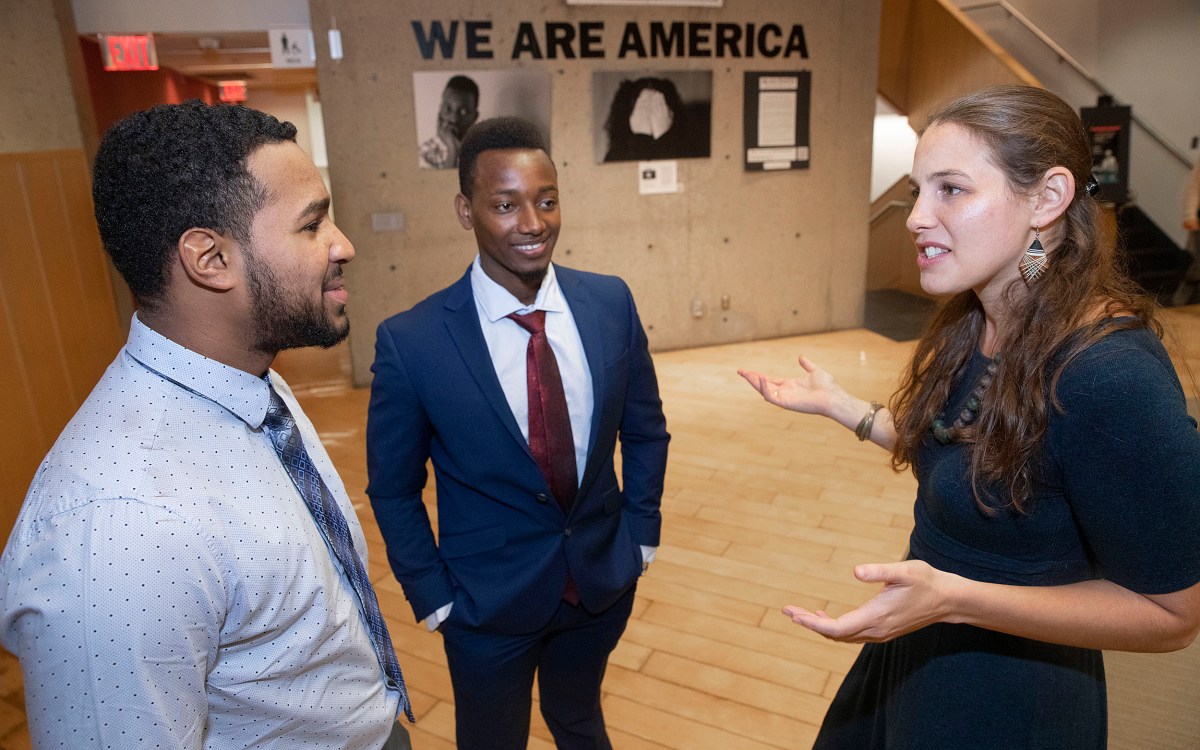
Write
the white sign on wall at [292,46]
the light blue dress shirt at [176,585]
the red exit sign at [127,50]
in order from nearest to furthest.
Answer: the light blue dress shirt at [176,585], the red exit sign at [127,50], the white sign on wall at [292,46]

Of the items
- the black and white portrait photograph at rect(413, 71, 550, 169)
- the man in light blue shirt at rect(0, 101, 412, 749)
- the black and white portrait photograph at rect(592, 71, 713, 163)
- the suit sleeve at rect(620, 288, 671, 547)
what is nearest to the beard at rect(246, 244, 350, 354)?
the man in light blue shirt at rect(0, 101, 412, 749)

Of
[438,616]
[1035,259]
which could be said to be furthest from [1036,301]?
[438,616]

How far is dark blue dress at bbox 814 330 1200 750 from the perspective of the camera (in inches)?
41.5

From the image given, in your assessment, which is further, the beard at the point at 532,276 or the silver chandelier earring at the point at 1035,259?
the beard at the point at 532,276

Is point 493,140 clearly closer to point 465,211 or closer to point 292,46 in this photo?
point 465,211

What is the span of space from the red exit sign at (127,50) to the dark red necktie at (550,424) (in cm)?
508

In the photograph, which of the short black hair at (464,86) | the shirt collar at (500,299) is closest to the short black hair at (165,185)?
the shirt collar at (500,299)

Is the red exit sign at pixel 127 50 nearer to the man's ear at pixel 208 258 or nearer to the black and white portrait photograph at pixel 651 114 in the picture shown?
the black and white portrait photograph at pixel 651 114

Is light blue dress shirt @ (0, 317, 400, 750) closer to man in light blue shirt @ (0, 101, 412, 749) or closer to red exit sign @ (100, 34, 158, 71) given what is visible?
man in light blue shirt @ (0, 101, 412, 749)

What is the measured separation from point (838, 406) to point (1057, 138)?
702 mm

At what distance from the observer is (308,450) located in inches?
55.1

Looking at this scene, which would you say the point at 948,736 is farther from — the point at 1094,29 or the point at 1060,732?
the point at 1094,29

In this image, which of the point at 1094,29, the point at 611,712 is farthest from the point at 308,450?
the point at 1094,29

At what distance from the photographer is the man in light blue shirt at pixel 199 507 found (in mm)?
894
